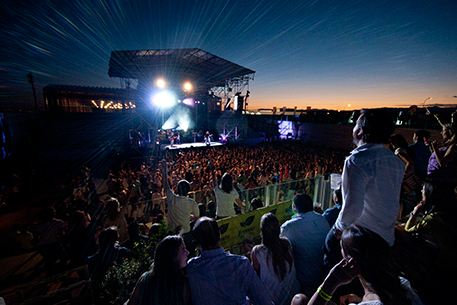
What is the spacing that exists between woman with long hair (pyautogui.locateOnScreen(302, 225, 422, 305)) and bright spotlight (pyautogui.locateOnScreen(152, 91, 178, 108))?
99.2 ft

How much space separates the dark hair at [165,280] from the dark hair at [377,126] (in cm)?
188

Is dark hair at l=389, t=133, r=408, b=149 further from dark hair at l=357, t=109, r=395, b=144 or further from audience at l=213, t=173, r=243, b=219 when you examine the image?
audience at l=213, t=173, r=243, b=219

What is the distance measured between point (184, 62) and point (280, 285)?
33001 millimetres

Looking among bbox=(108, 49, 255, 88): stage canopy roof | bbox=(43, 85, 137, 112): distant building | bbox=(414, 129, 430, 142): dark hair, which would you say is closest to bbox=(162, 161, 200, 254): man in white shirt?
bbox=(414, 129, 430, 142): dark hair

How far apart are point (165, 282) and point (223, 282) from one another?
18.3 inches

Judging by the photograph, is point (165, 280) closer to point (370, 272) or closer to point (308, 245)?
point (370, 272)

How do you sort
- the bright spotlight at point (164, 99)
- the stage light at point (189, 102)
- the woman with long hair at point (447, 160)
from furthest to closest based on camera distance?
the stage light at point (189, 102) → the bright spotlight at point (164, 99) → the woman with long hair at point (447, 160)

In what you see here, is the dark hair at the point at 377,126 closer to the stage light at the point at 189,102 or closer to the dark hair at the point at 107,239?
the dark hair at the point at 107,239

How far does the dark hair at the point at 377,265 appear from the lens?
1.14 metres

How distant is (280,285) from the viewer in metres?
2.03

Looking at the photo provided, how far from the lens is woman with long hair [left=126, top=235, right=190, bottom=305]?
4.76ft

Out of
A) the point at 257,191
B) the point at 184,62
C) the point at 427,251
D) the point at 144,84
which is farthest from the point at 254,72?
the point at 427,251

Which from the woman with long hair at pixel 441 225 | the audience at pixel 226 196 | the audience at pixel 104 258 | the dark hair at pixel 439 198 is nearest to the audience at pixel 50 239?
the audience at pixel 104 258

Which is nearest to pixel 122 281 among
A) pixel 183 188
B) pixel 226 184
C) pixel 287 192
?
pixel 183 188
